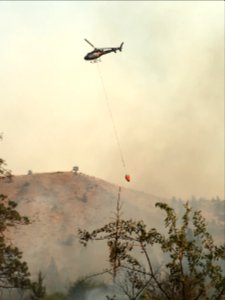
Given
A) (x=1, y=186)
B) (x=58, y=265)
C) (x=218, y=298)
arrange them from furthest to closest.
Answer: (x=1, y=186), (x=58, y=265), (x=218, y=298)

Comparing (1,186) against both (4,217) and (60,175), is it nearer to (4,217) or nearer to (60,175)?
(60,175)

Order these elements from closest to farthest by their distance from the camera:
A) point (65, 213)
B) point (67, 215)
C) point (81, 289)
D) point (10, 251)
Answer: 1. point (10, 251)
2. point (81, 289)
3. point (67, 215)
4. point (65, 213)

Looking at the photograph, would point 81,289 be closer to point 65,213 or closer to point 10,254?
point 10,254

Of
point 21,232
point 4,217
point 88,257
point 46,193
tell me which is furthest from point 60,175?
point 4,217

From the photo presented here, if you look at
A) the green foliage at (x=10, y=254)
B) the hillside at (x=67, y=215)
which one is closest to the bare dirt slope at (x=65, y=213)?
the hillside at (x=67, y=215)

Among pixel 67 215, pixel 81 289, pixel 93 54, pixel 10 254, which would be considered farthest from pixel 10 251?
pixel 67 215

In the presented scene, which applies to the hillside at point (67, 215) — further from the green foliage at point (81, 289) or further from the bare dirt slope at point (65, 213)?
the green foliage at point (81, 289)

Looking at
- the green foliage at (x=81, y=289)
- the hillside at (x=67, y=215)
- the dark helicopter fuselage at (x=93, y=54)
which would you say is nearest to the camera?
the dark helicopter fuselage at (x=93, y=54)

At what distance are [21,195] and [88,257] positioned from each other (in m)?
36.2

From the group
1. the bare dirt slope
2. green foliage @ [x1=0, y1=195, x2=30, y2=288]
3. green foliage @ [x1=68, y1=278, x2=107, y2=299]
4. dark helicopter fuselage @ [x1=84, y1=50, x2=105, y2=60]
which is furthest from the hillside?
dark helicopter fuselage @ [x1=84, y1=50, x2=105, y2=60]

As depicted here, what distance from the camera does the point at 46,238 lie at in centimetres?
11419

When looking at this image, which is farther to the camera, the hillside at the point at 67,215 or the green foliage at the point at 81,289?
the hillside at the point at 67,215

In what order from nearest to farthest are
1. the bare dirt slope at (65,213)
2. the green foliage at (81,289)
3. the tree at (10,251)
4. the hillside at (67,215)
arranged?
the tree at (10,251)
the green foliage at (81,289)
the hillside at (67,215)
the bare dirt slope at (65,213)

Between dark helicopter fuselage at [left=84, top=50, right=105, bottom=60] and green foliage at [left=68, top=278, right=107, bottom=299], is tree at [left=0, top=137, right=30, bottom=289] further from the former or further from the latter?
green foliage at [left=68, top=278, right=107, bottom=299]
